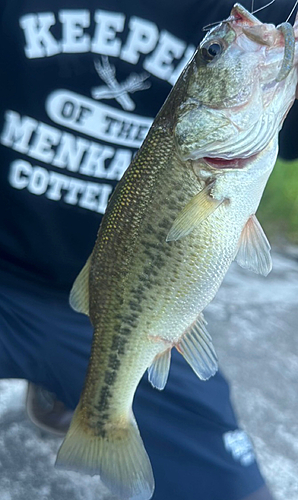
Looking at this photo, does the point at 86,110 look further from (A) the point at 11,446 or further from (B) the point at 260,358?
(B) the point at 260,358

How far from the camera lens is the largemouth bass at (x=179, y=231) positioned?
4.42ft

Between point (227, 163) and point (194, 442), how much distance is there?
42.8 inches

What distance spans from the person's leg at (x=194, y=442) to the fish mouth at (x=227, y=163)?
1.01 meters

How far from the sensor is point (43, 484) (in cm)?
223

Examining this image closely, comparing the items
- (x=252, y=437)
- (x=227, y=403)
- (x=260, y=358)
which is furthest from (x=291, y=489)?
(x=260, y=358)

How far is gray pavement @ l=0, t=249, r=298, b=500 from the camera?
225 centimetres

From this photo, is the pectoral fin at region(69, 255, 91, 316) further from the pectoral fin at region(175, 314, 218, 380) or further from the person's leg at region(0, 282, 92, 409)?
the person's leg at region(0, 282, 92, 409)

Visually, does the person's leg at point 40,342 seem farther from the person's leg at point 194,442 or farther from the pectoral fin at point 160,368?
the pectoral fin at point 160,368

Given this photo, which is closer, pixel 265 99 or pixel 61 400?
pixel 265 99

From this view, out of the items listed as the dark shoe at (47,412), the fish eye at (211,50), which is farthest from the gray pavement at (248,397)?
the fish eye at (211,50)

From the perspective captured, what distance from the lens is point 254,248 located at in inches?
58.2

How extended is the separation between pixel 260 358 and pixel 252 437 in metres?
0.56

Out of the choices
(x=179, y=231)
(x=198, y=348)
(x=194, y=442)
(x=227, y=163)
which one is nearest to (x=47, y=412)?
(x=194, y=442)

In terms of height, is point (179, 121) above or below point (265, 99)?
below
